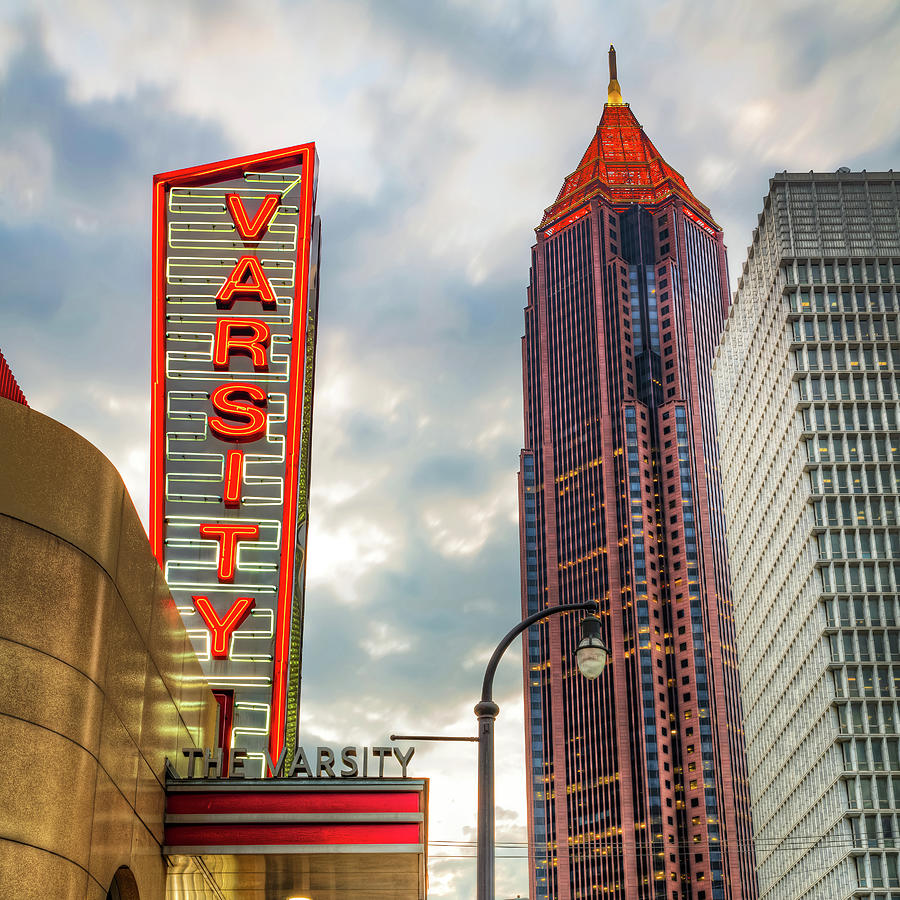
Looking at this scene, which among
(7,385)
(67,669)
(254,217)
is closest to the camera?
(67,669)

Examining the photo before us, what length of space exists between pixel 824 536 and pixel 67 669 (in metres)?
100

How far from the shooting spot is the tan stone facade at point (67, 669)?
15836mm

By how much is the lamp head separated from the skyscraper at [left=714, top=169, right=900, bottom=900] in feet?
289

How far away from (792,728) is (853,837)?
17357 millimetres

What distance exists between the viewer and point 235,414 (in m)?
45.6

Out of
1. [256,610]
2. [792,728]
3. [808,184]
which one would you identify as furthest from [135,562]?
[808,184]

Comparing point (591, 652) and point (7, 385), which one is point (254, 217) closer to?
point (7, 385)

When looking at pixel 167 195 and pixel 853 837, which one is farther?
pixel 853 837

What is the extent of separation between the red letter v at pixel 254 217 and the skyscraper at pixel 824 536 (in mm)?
71125

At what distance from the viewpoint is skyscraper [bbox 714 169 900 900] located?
100 metres

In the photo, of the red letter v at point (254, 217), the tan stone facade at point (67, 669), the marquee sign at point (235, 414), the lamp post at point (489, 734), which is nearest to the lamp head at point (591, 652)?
the lamp post at point (489, 734)

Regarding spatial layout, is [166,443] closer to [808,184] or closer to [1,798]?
[1,798]

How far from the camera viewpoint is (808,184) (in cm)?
12038

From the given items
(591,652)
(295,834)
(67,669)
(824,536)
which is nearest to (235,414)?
(295,834)
